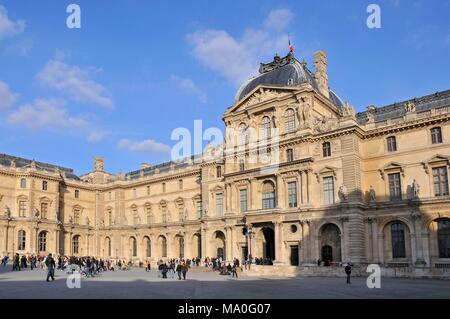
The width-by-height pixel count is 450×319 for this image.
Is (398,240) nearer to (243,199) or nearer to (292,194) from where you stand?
(292,194)

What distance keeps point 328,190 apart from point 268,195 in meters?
7.58

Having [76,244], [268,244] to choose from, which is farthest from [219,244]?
[76,244]

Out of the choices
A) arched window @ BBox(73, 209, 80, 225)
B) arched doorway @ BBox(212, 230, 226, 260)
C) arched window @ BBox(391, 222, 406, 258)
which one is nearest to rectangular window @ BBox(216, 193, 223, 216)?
arched doorway @ BBox(212, 230, 226, 260)

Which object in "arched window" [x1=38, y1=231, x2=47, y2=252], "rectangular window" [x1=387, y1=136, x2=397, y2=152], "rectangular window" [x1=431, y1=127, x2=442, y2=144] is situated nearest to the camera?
"rectangular window" [x1=431, y1=127, x2=442, y2=144]

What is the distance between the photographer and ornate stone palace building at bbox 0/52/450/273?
147 ft

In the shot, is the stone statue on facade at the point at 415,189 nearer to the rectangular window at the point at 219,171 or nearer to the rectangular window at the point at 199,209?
the rectangular window at the point at 219,171

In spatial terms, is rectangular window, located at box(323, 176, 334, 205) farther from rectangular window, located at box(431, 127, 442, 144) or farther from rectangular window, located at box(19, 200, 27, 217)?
rectangular window, located at box(19, 200, 27, 217)

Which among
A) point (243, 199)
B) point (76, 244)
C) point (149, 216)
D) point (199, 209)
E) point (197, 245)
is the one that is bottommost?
point (197, 245)

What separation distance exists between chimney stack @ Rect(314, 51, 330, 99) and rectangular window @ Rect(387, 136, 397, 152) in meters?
12.5

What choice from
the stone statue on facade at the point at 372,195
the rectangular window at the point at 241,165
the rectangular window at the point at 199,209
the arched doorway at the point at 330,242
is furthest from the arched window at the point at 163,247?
the stone statue on facade at the point at 372,195

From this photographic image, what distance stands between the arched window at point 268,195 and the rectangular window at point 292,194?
8.40 ft

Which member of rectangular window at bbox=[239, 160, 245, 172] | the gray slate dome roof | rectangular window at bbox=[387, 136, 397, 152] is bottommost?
rectangular window at bbox=[239, 160, 245, 172]

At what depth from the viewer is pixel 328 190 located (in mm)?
48719

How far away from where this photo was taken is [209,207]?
61812 mm
